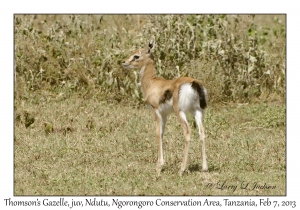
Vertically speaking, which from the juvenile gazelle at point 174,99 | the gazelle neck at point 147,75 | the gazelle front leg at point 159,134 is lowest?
the gazelle front leg at point 159,134

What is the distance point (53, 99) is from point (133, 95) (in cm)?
148

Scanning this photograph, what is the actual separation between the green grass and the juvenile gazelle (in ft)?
1.55

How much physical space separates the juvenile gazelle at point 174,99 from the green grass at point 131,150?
0.47 meters

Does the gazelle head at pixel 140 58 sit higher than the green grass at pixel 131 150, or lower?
higher

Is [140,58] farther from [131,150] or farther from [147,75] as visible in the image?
[131,150]

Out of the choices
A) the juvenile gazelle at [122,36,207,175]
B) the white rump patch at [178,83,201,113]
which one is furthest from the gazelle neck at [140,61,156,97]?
the white rump patch at [178,83,201,113]

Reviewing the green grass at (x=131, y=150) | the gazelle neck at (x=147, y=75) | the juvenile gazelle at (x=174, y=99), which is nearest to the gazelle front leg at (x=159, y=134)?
the juvenile gazelle at (x=174, y=99)

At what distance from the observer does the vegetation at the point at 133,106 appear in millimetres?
8586

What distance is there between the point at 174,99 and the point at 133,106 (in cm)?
390

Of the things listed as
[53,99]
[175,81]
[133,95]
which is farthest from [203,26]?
[175,81]

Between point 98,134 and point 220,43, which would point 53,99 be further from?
point 220,43

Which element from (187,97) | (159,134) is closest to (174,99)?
(187,97)

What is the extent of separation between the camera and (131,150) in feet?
32.8

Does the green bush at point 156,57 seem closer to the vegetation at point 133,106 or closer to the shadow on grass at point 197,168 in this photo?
the vegetation at point 133,106
